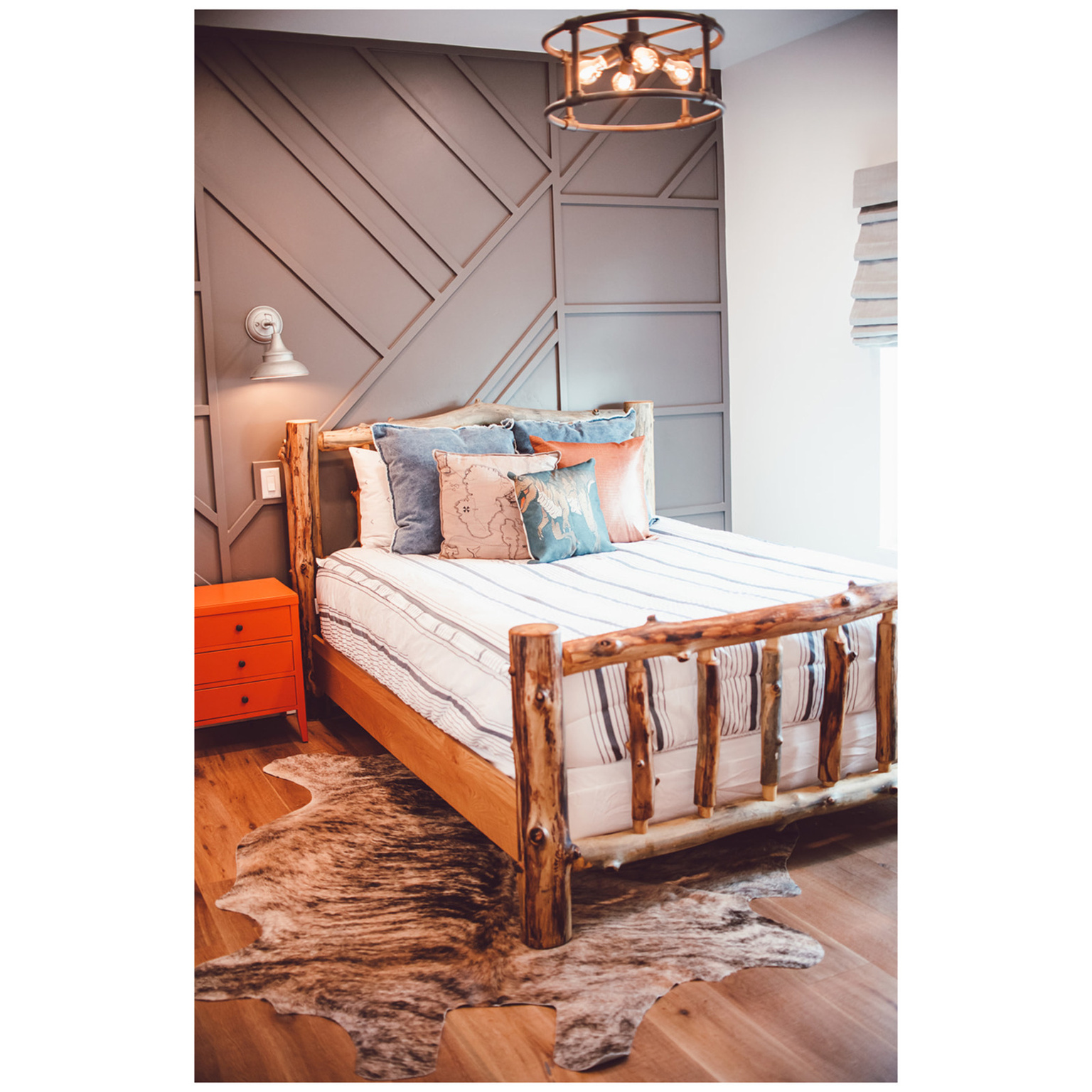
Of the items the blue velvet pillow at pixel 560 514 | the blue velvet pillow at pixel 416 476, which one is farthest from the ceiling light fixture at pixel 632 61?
the blue velvet pillow at pixel 416 476

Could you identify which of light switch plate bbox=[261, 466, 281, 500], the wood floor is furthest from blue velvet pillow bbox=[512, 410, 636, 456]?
the wood floor

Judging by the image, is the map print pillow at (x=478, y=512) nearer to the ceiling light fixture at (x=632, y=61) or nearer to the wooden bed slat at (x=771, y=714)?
the wooden bed slat at (x=771, y=714)

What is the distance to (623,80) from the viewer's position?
83.6 inches

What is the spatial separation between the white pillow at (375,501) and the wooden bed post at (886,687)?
188 cm

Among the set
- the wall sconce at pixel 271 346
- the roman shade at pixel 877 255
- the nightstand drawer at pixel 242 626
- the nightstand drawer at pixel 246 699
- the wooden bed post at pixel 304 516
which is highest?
the roman shade at pixel 877 255

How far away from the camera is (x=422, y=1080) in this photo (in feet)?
5.85

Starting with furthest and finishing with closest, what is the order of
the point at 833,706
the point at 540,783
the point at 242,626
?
the point at 242,626, the point at 833,706, the point at 540,783

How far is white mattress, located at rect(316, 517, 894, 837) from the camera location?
2.24 metres

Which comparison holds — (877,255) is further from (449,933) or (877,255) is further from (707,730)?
(449,933)

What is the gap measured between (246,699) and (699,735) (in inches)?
69.8

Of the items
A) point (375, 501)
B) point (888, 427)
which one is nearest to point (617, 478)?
point (375, 501)

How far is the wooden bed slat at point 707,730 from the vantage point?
227 centimetres
